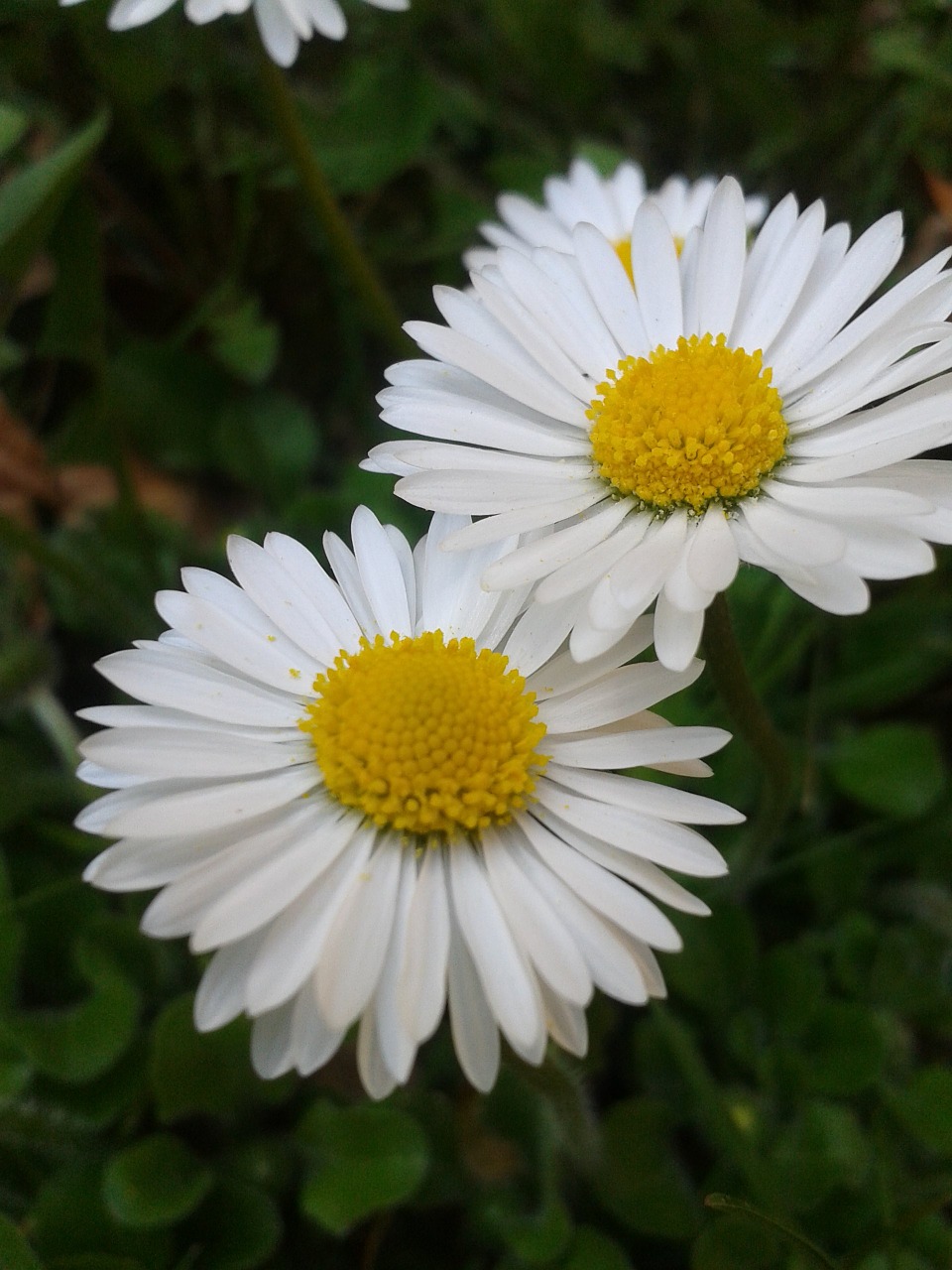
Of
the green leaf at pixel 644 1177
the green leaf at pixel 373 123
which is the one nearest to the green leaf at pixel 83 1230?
the green leaf at pixel 644 1177

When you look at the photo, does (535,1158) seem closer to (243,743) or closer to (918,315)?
(243,743)

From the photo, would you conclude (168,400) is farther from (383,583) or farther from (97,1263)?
(97,1263)

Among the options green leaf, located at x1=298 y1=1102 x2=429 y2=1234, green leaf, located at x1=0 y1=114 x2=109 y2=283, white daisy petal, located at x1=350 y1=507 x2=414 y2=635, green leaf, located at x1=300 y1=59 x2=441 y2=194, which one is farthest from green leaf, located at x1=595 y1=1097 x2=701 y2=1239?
green leaf, located at x1=300 y1=59 x2=441 y2=194

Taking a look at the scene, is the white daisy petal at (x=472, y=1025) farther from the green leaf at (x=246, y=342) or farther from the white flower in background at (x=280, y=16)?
the green leaf at (x=246, y=342)

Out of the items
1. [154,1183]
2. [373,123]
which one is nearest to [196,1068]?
[154,1183]

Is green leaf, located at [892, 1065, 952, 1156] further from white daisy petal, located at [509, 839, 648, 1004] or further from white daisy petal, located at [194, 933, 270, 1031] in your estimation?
white daisy petal, located at [194, 933, 270, 1031]
